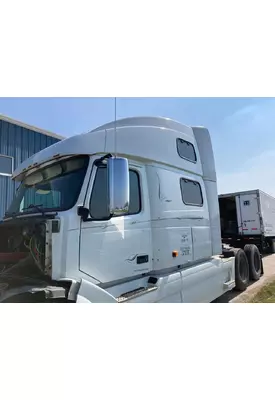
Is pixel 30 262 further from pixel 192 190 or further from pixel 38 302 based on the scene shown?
pixel 192 190

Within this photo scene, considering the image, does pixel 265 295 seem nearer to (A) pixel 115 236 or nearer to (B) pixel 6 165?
(A) pixel 115 236

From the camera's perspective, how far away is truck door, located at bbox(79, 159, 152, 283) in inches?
111

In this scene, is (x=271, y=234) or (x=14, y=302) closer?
(x=14, y=302)

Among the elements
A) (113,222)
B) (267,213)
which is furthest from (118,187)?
(267,213)

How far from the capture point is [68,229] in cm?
264

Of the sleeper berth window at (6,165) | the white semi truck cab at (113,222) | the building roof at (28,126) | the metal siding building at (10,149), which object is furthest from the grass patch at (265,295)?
the building roof at (28,126)

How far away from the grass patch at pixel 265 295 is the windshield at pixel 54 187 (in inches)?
183

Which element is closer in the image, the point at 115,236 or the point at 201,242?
the point at 115,236

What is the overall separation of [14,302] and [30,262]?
0.74m

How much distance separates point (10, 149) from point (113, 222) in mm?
6525

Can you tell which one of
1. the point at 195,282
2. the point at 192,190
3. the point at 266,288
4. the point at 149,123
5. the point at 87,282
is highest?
the point at 149,123

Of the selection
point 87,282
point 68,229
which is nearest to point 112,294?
point 87,282

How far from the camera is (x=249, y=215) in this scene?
10.7m

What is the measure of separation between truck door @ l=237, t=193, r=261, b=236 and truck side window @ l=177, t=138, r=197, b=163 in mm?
7010
